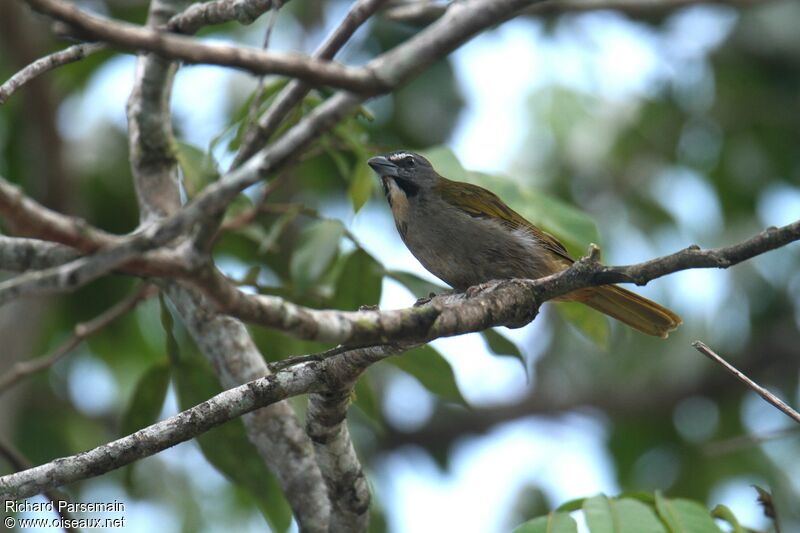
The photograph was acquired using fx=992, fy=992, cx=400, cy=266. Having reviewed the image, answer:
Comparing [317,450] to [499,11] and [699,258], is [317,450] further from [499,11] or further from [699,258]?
[499,11]

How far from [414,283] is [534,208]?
2.00 ft

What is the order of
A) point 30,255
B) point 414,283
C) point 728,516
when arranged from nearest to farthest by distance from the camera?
point 30,255, point 728,516, point 414,283

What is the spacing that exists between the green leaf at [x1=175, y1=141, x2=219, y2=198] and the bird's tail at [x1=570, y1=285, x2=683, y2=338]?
1.60 metres

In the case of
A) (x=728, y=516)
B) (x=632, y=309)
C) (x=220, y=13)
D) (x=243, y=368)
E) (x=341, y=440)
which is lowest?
(x=728, y=516)

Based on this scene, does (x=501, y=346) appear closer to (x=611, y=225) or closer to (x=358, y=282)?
(x=358, y=282)

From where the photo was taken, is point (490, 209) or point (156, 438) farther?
point (490, 209)

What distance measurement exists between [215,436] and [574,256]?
5.82 feet

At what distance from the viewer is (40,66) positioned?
263 cm

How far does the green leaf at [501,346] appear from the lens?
3.96 meters

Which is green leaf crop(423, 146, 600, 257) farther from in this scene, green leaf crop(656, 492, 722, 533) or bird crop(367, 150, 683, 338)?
green leaf crop(656, 492, 722, 533)

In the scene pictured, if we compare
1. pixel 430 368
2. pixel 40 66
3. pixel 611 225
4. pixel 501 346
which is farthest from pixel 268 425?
pixel 611 225

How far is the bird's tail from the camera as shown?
13.8ft

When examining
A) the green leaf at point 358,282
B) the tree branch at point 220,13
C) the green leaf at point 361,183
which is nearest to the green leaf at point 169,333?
the green leaf at point 358,282

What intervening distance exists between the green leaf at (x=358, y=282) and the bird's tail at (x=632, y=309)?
2.76 feet
